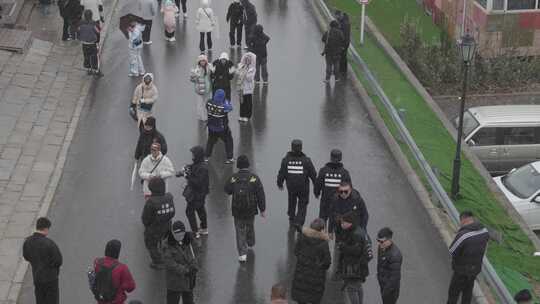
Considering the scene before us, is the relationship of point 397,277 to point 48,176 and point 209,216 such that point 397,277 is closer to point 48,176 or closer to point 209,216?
point 209,216

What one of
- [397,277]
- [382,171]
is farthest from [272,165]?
[397,277]

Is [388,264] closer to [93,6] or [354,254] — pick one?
→ [354,254]

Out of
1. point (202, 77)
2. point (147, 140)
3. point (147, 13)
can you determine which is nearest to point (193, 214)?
point (147, 140)

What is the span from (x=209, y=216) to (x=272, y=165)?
8.77 feet

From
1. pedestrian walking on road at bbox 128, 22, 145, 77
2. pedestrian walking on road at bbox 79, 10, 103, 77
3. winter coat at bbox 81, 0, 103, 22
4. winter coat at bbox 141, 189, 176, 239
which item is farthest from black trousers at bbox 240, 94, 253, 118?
winter coat at bbox 141, 189, 176, 239

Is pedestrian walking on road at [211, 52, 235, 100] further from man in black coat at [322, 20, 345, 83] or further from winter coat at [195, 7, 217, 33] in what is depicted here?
winter coat at [195, 7, 217, 33]

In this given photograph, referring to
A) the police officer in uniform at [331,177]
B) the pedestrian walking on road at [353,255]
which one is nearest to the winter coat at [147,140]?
the police officer in uniform at [331,177]

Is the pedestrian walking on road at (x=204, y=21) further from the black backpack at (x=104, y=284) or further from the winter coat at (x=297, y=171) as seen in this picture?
the black backpack at (x=104, y=284)

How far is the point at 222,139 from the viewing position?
18.2m

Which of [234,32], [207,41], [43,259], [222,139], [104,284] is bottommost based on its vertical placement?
[104,284]

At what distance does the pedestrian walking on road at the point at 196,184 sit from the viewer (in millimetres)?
14766

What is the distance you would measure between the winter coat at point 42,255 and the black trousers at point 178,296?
159cm

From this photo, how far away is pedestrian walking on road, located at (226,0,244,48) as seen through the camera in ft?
81.3

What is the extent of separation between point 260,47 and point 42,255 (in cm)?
1041
